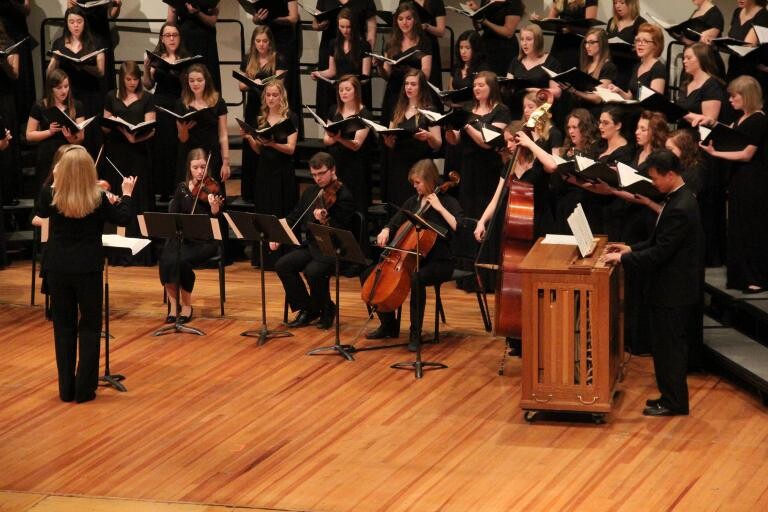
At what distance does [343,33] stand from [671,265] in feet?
13.5

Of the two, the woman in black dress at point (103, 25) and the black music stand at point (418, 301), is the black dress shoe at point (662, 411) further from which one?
the woman in black dress at point (103, 25)

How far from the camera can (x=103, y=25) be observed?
1000 centimetres

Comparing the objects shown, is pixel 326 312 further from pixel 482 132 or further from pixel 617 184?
pixel 617 184

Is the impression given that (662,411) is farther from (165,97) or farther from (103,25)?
(103,25)

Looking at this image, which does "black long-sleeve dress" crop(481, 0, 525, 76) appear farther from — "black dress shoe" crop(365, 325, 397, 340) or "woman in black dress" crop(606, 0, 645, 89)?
"black dress shoe" crop(365, 325, 397, 340)

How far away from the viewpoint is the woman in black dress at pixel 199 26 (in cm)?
984

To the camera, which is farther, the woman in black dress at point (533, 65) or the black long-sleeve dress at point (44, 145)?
the black long-sleeve dress at point (44, 145)

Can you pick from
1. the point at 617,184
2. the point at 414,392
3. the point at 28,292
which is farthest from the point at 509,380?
the point at 28,292

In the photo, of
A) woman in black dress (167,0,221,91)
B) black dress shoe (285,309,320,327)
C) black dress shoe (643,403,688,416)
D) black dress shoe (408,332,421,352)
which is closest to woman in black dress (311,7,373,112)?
woman in black dress (167,0,221,91)

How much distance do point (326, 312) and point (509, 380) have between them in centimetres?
149

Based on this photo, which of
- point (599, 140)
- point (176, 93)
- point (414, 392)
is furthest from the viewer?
point (176, 93)

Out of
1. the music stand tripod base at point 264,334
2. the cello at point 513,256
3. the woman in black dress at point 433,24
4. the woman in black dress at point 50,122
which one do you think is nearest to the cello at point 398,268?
the cello at point 513,256

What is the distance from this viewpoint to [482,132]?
757 cm

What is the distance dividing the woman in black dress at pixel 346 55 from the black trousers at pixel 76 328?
11.7 feet
